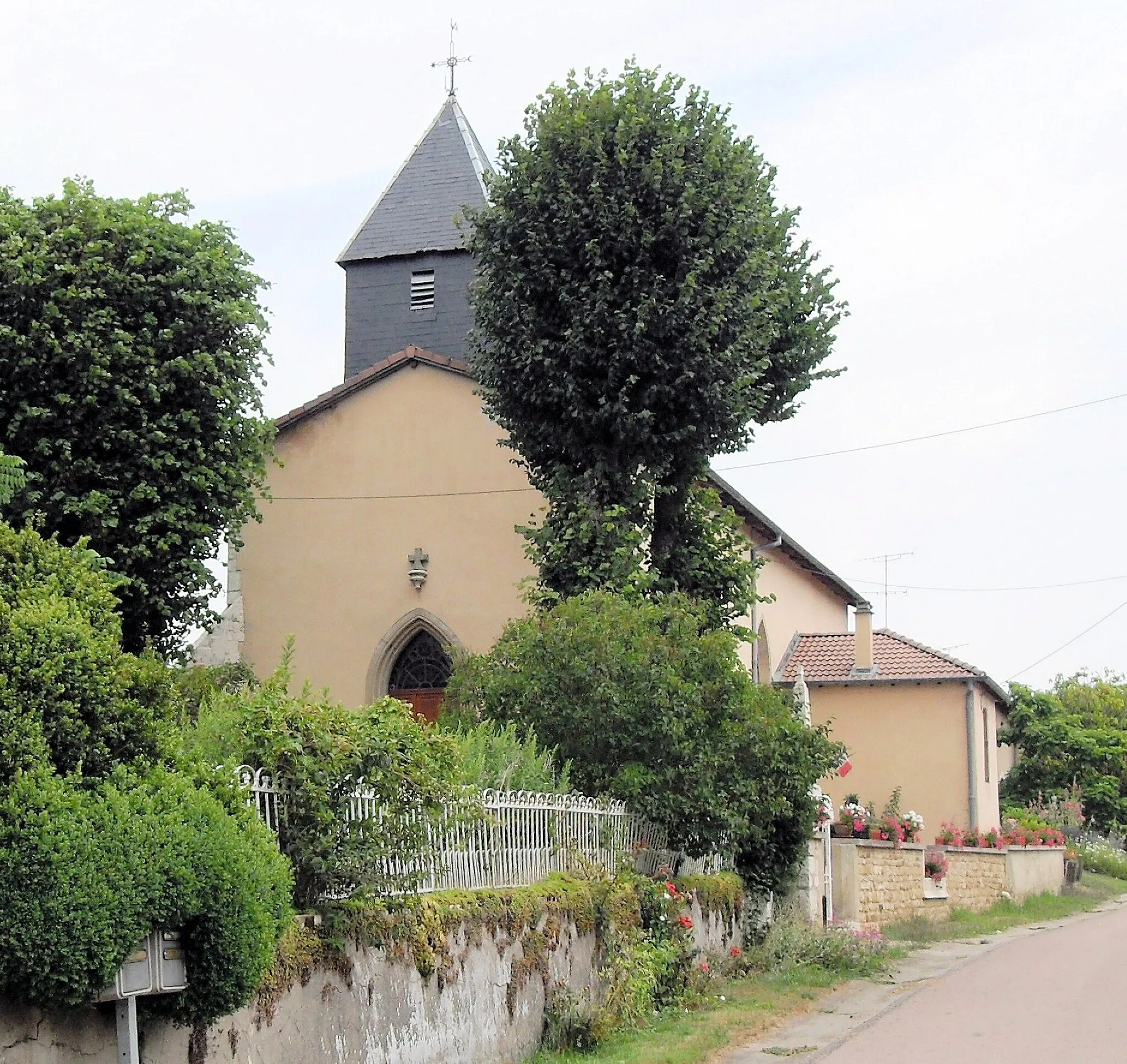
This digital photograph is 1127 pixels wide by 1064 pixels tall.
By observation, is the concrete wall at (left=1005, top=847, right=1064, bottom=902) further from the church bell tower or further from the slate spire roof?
the slate spire roof

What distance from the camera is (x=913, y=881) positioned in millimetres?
23469

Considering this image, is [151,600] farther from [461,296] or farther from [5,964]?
[5,964]

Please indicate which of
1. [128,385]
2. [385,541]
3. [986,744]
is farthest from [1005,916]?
[128,385]

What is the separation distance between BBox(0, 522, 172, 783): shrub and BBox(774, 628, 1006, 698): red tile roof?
24.6m

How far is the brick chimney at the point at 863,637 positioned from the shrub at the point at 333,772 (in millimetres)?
24163

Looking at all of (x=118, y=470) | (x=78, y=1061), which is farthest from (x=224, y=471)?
(x=78, y=1061)

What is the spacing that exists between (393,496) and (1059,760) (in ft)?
89.0

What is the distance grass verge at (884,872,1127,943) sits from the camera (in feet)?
71.1

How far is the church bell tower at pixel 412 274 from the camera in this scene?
2778 cm

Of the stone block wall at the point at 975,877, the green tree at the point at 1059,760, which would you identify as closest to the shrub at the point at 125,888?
the stone block wall at the point at 975,877

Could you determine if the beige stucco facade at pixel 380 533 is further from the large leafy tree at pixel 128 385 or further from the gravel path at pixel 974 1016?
the gravel path at pixel 974 1016

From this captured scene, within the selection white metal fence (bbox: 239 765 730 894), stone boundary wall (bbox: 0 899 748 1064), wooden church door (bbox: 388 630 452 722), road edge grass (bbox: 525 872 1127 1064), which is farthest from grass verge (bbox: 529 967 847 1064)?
wooden church door (bbox: 388 630 452 722)

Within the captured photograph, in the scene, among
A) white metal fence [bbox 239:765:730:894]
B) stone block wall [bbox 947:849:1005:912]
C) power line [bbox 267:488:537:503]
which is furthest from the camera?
stone block wall [bbox 947:849:1005:912]

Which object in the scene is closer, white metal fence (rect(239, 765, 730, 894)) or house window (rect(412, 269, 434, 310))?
white metal fence (rect(239, 765, 730, 894))
